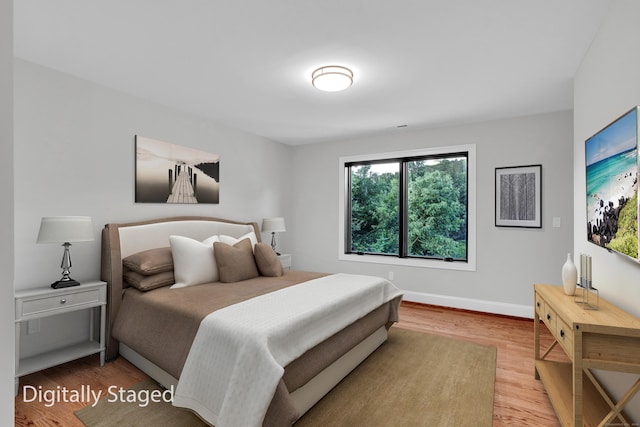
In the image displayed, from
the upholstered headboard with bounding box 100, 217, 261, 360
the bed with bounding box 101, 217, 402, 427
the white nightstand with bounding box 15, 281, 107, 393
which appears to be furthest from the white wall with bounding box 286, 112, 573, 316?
the white nightstand with bounding box 15, 281, 107, 393

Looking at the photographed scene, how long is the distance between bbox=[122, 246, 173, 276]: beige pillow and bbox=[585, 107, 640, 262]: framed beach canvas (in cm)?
329

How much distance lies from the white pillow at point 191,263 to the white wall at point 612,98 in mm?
3070

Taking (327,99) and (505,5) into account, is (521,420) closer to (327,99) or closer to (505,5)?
(505,5)

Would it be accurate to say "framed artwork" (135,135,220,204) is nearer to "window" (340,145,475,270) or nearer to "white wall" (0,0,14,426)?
"window" (340,145,475,270)

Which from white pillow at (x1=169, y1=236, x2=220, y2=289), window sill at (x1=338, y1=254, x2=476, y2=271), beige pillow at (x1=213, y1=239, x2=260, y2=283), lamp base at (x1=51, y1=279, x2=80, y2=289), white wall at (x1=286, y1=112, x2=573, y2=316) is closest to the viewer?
lamp base at (x1=51, y1=279, x2=80, y2=289)

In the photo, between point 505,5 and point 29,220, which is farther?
point 29,220

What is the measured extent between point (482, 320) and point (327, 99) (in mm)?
3155

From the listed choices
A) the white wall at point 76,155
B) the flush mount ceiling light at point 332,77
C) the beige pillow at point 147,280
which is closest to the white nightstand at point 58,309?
the beige pillow at point 147,280

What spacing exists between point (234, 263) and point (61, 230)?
1400 millimetres

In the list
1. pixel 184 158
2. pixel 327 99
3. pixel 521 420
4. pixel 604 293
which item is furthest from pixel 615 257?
pixel 184 158

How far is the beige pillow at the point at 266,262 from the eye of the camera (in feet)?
11.4

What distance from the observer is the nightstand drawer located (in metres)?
2.29

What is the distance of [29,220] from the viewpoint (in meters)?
2.59

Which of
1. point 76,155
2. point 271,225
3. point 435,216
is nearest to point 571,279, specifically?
point 435,216
